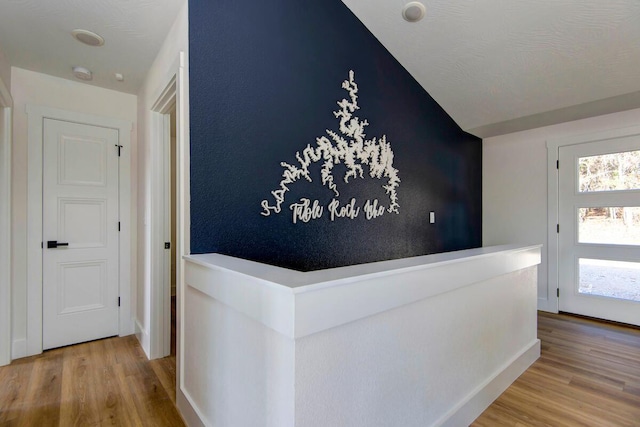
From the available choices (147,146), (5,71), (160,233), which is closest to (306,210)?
(160,233)

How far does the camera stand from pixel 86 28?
2035 mm

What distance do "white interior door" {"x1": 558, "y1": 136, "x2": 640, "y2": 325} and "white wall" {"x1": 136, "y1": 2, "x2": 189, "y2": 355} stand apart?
13.5 feet

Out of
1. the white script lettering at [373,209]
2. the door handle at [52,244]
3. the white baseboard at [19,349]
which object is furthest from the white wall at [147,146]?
the white script lettering at [373,209]

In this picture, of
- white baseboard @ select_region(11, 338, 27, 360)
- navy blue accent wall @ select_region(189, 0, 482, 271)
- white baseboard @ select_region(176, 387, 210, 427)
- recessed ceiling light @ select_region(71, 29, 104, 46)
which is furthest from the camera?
white baseboard @ select_region(11, 338, 27, 360)

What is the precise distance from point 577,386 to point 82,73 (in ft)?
14.6

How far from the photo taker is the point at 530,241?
3.95 metres

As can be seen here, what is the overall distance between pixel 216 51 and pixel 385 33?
5.10ft

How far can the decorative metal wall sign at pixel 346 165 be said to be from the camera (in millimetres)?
2088

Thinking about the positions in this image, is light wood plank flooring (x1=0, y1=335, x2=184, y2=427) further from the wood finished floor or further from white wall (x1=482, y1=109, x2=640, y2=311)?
white wall (x1=482, y1=109, x2=640, y2=311)

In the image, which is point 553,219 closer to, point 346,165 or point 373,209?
point 373,209

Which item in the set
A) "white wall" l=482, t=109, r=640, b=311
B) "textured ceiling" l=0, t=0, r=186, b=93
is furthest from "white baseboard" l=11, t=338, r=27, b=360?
"white wall" l=482, t=109, r=640, b=311

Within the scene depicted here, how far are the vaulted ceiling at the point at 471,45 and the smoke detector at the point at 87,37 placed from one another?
0.13ft

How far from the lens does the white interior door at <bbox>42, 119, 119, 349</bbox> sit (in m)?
2.67

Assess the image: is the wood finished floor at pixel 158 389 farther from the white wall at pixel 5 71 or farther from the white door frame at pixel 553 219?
the white wall at pixel 5 71
